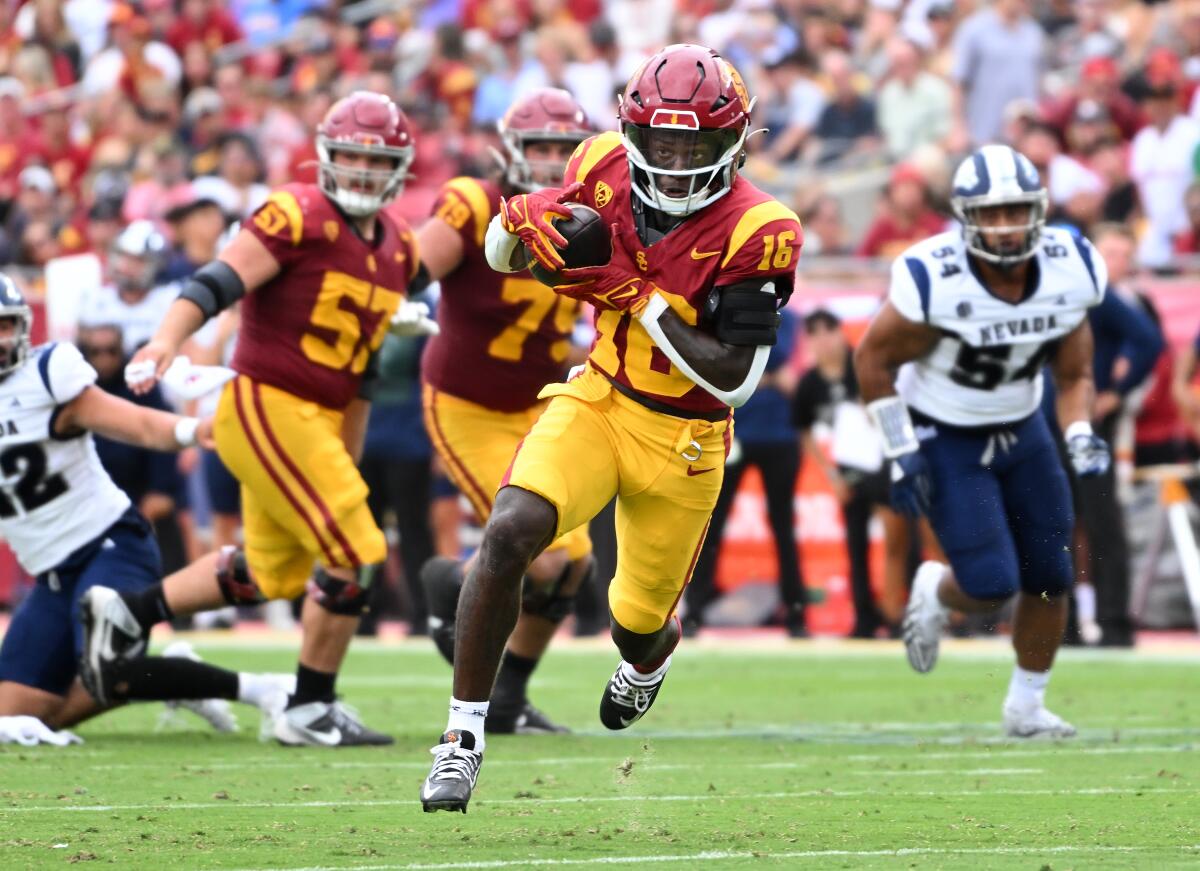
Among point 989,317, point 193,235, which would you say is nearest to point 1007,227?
point 989,317

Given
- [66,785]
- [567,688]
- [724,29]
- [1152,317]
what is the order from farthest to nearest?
[724,29] → [1152,317] → [567,688] → [66,785]

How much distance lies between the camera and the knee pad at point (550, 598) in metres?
7.58

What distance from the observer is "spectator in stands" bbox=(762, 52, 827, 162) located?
1545cm

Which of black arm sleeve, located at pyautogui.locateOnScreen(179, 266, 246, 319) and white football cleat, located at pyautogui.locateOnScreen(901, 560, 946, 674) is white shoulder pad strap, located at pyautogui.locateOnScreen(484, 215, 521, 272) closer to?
black arm sleeve, located at pyautogui.locateOnScreen(179, 266, 246, 319)

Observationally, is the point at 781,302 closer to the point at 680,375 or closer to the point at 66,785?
the point at 680,375

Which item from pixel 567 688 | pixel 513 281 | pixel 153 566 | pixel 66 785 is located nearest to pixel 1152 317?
pixel 567 688

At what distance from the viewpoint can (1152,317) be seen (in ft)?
35.4

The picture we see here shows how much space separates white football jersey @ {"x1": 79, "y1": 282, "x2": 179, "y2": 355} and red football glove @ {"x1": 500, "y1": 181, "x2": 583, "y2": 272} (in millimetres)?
6496

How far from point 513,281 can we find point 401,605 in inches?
235

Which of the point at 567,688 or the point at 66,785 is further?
the point at 567,688

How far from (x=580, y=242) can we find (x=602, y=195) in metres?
0.37

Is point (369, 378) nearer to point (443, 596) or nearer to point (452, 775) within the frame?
point (443, 596)

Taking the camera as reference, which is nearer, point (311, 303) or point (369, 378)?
point (311, 303)

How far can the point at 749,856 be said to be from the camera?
4727 mm
